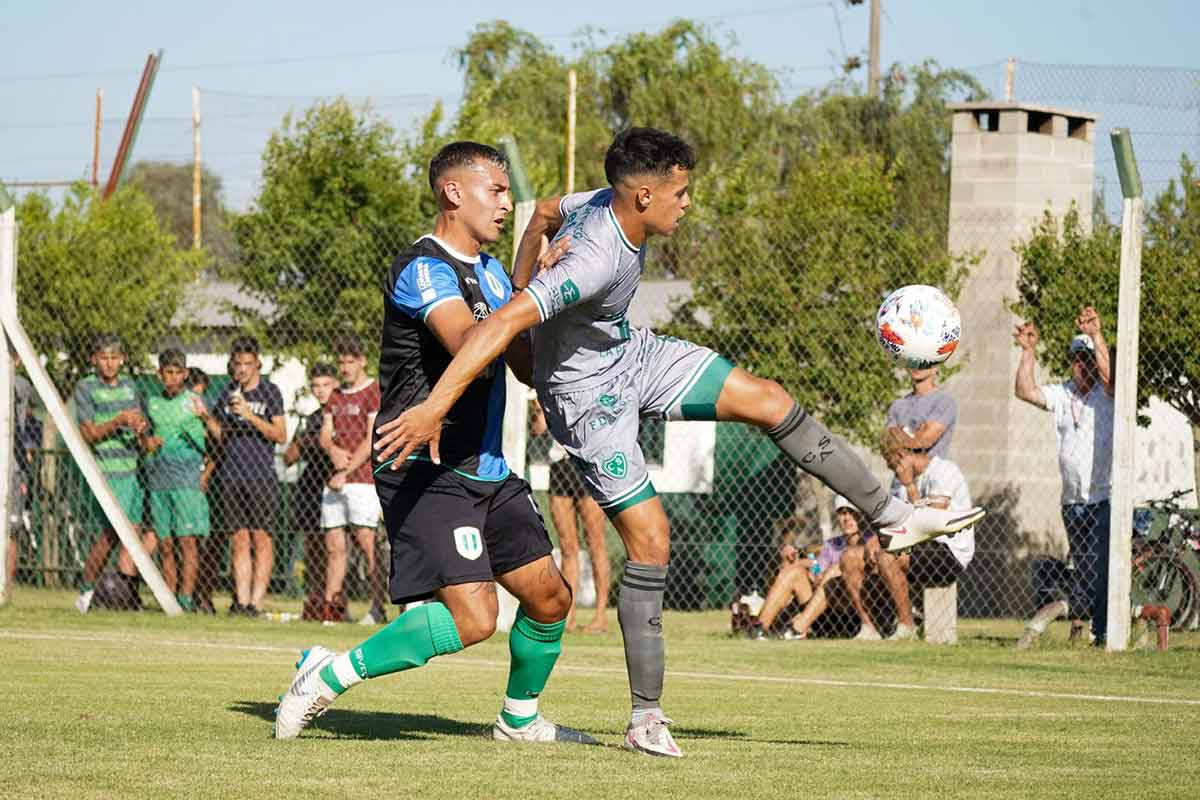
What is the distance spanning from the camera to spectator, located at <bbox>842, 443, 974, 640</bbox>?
1234 cm

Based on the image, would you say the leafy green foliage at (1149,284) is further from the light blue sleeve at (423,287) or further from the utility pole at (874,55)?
the utility pole at (874,55)

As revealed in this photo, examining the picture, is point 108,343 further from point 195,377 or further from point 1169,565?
point 1169,565

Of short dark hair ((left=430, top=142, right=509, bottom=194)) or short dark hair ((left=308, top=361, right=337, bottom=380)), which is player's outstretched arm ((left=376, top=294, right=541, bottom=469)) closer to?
short dark hair ((left=430, top=142, right=509, bottom=194))

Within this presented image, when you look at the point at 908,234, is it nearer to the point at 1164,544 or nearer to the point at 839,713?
the point at 1164,544

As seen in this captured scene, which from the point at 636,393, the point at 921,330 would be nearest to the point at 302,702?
the point at 636,393

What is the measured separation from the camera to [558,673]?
9.69 meters

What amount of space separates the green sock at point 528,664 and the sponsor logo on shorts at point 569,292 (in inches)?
53.1

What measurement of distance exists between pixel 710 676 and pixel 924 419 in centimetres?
336

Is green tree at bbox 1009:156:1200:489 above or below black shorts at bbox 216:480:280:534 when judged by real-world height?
above

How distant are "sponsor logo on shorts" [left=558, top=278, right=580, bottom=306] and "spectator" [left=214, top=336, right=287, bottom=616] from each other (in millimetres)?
8117

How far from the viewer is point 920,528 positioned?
670 cm

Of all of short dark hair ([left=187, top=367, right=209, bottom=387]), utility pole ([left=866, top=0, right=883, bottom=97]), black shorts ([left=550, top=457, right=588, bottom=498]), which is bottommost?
black shorts ([left=550, top=457, right=588, bottom=498])

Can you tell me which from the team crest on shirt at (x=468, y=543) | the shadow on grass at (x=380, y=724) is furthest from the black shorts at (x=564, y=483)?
the team crest on shirt at (x=468, y=543)

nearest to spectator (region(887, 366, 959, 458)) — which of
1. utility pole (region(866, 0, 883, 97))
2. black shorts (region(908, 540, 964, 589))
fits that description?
black shorts (region(908, 540, 964, 589))
